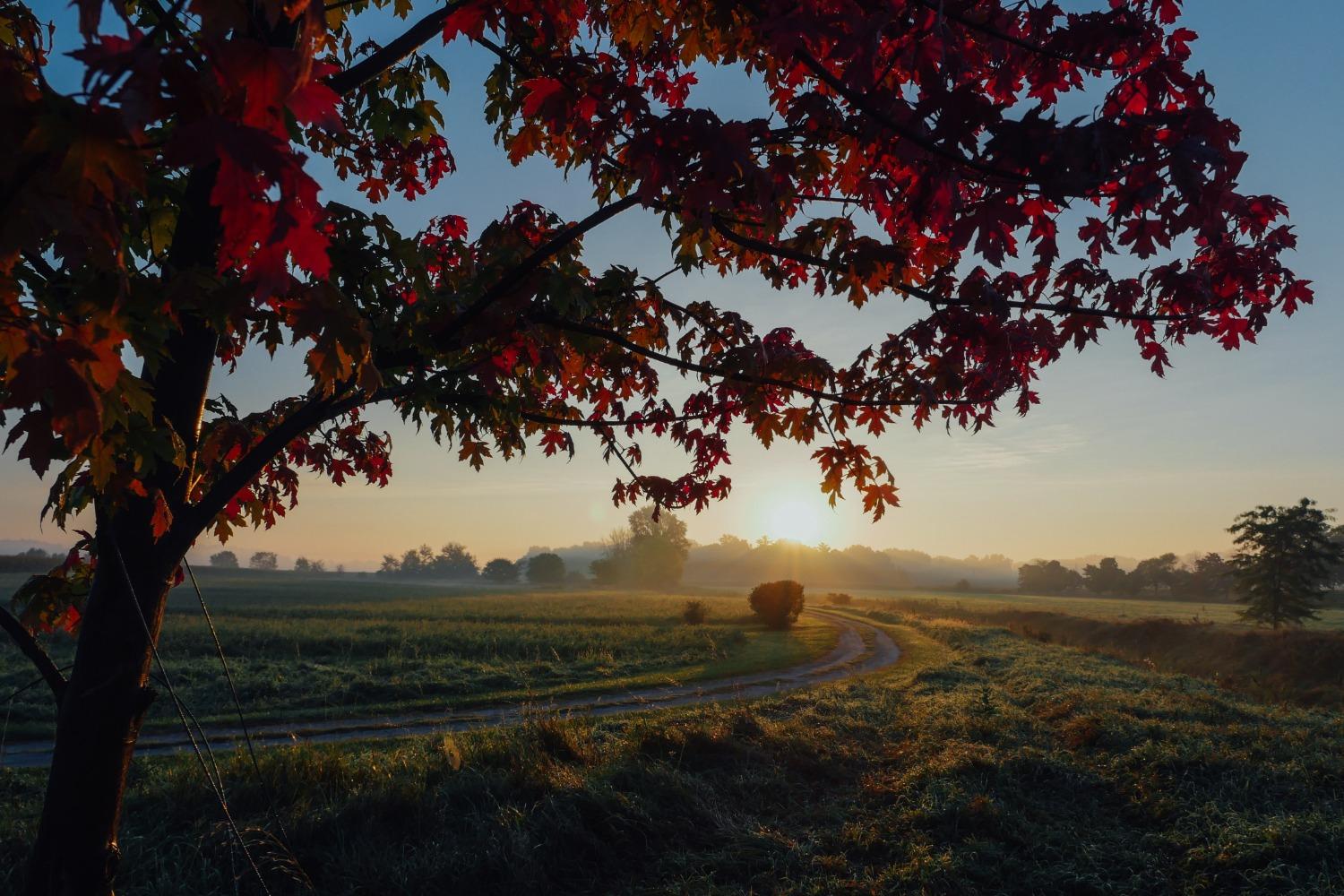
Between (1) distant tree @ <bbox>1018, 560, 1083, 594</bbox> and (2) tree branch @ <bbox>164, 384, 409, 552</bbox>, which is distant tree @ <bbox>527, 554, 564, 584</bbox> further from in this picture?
(2) tree branch @ <bbox>164, 384, 409, 552</bbox>

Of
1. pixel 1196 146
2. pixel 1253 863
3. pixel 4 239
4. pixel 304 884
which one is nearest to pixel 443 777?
pixel 304 884

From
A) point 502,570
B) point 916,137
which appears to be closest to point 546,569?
point 502,570

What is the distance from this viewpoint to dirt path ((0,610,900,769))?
11125 millimetres

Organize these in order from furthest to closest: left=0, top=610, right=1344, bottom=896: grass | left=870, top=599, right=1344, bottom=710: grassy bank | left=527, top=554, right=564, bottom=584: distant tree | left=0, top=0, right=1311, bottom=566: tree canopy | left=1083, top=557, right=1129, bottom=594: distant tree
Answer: left=527, top=554, right=564, bottom=584: distant tree → left=1083, top=557, right=1129, bottom=594: distant tree → left=870, top=599, right=1344, bottom=710: grassy bank → left=0, top=610, right=1344, bottom=896: grass → left=0, top=0, right=1311, bottom=566: tree canopy

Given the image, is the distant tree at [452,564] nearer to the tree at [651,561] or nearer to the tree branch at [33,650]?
the tree at [651,561]

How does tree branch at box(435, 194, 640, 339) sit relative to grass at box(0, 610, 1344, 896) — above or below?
above

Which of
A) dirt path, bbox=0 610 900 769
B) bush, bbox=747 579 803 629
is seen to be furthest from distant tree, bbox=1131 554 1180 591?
dirt path, bbox=0 610 900 769

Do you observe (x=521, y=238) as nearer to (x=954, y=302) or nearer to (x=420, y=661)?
(x=954, y=302)

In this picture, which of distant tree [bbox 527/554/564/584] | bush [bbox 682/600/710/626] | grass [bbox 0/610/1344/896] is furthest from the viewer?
distant tree [bbox 527/554/564/584]

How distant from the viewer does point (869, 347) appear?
196 inches

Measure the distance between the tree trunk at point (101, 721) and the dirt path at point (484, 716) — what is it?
3633mm

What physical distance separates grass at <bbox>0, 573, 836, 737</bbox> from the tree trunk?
9023mm

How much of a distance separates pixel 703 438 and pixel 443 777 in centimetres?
479

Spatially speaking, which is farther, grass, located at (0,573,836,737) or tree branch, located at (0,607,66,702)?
grass, located at (0,573,836,737)
